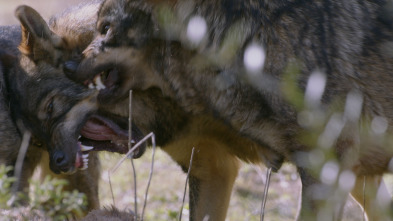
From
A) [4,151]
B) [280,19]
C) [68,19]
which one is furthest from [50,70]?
[280,19]

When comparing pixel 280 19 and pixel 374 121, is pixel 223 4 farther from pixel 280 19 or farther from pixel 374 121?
pixel 374 121

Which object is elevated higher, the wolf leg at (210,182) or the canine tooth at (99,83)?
the canine tooth at (99,83)

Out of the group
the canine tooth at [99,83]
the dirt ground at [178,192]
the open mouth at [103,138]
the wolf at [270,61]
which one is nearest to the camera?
the wolf at [270,61]

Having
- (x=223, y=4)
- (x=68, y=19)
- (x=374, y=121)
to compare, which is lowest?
(x=374, y=121)

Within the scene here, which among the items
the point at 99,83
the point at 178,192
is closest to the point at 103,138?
the point at 99,83

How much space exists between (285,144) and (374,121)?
1.96ft

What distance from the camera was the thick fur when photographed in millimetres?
5457

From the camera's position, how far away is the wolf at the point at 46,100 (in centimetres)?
542

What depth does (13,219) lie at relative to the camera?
445cm

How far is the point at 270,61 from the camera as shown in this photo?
447cm

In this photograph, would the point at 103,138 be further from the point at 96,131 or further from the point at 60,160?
the point at 60,160

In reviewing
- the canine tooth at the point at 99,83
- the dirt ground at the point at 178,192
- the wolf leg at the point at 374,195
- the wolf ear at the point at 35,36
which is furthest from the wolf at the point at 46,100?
the wolf leg at the point at 374,195

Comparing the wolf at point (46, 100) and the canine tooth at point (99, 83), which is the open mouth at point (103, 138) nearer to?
the wolf at point (46, 100)

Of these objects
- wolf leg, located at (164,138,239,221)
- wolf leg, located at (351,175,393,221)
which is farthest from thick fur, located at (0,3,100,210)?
wolf leg, located at (351,175,393,221)
